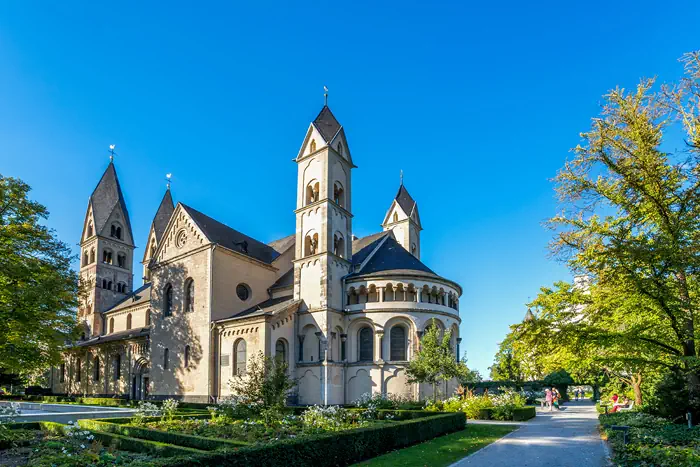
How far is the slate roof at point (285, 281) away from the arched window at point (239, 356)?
6.81 m

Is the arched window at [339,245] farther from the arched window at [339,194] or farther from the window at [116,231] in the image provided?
the window at [116,231]

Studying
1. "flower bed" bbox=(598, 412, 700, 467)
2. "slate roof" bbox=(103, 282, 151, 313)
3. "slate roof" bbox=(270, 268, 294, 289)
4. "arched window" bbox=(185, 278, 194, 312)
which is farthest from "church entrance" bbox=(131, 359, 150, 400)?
"flower bed" bbox=(598, 412, 700, 467)

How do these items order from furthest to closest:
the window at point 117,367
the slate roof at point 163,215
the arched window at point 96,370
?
→ the slate roof at point 163,215 → the arched window at point 96,370 → the window at point 117,367

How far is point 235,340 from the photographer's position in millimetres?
33219

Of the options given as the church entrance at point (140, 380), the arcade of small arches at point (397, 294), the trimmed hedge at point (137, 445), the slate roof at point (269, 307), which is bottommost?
the church entrance at point (140, 380)

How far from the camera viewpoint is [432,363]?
28516 millimetres

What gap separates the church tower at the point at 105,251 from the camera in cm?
5528

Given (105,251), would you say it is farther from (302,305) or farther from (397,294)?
(397,294)

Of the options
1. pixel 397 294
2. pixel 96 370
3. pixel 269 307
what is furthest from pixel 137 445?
pixel 96 370

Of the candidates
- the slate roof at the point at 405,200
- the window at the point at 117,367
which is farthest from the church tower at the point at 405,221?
the window at the point at 117,367

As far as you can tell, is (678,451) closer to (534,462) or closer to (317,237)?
(534,462)

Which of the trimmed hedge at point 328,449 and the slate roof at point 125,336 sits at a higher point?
the slate roof at point 125,336

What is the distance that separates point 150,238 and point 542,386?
47203 mm

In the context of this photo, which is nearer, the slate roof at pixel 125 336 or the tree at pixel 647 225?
the tree at pixel 647 225
